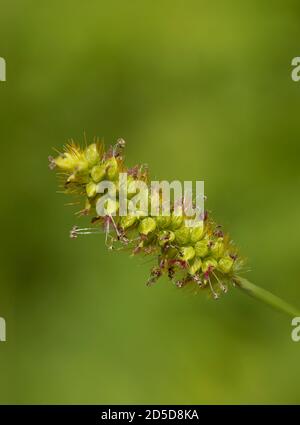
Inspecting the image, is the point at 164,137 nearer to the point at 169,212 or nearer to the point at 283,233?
the point at 283,233

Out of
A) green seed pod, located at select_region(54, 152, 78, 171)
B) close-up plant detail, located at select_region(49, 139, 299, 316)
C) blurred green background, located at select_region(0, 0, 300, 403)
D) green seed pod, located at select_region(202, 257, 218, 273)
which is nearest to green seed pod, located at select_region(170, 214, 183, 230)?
close-up plant detail, located at select_region(49, 139, 299, 316)

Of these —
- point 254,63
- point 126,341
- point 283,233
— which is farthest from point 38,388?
point 254,63

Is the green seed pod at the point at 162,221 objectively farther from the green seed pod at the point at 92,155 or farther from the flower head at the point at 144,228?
the green seed pod at the point at 92,155

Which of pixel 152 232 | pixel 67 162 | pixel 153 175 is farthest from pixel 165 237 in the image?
pixel 153 175

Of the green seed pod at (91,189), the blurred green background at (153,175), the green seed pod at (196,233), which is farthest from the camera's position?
the blurred green background at (153,175)

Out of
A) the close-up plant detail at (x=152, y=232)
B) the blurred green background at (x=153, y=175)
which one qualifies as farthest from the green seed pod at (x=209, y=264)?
the blurred green background at (x=153, y=175)

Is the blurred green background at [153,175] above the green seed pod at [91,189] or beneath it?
above

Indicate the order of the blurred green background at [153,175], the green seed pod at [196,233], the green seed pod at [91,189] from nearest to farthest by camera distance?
1. the green seed pod at [91,189]
2. the green seed pod at [196,233]
3. the blurred green background at [153,175]
